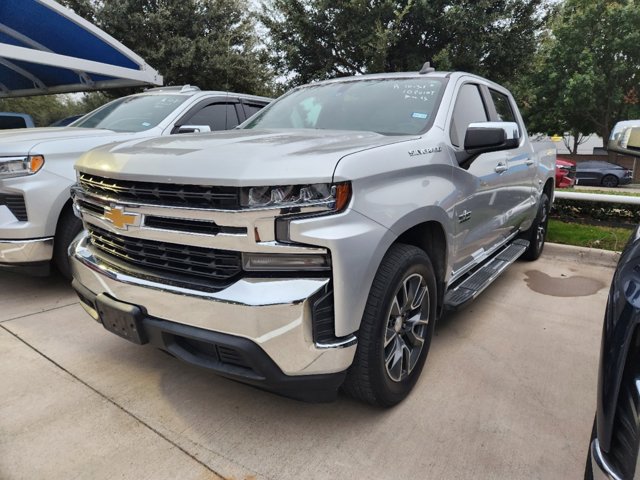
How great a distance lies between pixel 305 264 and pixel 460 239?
1.42 meters

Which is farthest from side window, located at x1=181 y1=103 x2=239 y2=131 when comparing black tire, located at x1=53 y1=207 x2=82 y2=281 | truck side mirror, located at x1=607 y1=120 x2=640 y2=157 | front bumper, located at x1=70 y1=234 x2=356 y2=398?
truck side mirror, located at x1=607 y1=120 x2=640 y2=157

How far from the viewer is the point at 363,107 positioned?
125 inches

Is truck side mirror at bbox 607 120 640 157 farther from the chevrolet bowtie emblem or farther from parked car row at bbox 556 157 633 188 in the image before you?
parked car row at bbox 556 157 633 188

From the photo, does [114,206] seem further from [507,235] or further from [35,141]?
[507,235]

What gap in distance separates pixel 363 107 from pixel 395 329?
159 centimetres

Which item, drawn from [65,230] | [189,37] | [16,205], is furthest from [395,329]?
[189,37]

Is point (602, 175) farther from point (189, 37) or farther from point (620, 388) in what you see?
point (620, 388)

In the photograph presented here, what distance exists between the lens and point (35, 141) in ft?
12.0

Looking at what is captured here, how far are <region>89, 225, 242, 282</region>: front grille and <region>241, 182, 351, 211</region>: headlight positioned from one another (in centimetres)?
24

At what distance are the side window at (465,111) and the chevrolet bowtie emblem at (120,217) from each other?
1.91 m

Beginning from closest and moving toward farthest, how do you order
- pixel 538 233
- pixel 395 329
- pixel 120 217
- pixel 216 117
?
pixel 120 217
pixel 395 329
pixel 538 233
pixel 216 117

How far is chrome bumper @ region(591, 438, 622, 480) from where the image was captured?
4.16 ft

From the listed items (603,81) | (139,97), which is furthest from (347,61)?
(603,81)

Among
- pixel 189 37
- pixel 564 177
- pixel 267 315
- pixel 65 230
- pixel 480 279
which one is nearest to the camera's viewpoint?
pixel 267 315
